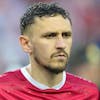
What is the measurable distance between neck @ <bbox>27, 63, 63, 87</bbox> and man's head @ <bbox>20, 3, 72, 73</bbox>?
0.03m

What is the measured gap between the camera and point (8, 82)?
2.18 metres

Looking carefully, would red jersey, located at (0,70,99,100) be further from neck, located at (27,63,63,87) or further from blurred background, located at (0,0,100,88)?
blurred background, located at (0,0,100,88)

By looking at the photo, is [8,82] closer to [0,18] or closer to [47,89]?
[47,89]

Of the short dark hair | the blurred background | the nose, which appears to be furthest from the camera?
the blurred background

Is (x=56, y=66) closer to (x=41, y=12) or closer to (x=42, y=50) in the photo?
(x=42, y=50)

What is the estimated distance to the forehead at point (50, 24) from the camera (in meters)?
2.06

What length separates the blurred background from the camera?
12.0ft

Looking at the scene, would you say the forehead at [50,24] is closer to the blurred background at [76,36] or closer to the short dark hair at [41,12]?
the short dark hair at [41,12]

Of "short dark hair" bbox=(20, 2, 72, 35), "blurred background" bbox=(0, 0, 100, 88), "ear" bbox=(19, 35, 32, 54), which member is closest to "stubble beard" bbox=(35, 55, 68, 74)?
"ear" bbox=(19, 35, 32, 54)

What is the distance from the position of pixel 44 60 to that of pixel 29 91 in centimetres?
20

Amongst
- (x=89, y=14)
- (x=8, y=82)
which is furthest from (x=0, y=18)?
(x=8, y=82)

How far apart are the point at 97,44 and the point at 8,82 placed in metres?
1.76

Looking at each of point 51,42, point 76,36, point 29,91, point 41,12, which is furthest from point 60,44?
point 76,36

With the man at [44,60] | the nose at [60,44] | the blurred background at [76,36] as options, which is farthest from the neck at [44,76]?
the blurred background at [76,36]
